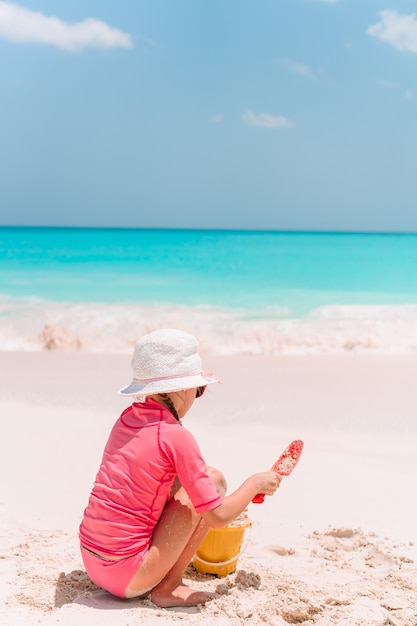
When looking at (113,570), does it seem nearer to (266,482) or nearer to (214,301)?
(266,482)

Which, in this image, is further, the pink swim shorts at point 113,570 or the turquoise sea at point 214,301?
the turquoise sea at point 214,301

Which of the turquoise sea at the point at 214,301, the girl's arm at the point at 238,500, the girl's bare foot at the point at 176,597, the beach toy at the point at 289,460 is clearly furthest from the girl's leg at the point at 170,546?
the turquoise sea at the point at 214,301

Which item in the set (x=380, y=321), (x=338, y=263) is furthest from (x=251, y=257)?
(x=380, y=321)

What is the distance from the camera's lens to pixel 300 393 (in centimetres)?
682

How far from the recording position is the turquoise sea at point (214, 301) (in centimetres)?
1152

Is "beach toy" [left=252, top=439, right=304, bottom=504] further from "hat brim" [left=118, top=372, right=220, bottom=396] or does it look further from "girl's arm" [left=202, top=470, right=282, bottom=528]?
"hat brim" [left=118, top=372, right=220, bottom=396]

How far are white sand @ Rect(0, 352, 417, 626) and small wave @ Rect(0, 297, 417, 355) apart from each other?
2.79 meters

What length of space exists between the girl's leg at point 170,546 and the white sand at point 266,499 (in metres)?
0.06

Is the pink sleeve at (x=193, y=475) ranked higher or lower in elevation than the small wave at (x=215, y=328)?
higher

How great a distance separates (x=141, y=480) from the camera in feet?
8.50

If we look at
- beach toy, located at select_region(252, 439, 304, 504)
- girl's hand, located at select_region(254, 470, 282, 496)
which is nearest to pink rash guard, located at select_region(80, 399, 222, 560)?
girl's hand, located at select_region(254, 470, 282, 496)

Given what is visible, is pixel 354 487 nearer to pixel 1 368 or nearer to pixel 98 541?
pixel 98 541

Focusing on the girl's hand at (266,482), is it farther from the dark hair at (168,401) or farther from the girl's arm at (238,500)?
the dark hair at (168,401)

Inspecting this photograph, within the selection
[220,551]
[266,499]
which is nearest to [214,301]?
[266,499]
